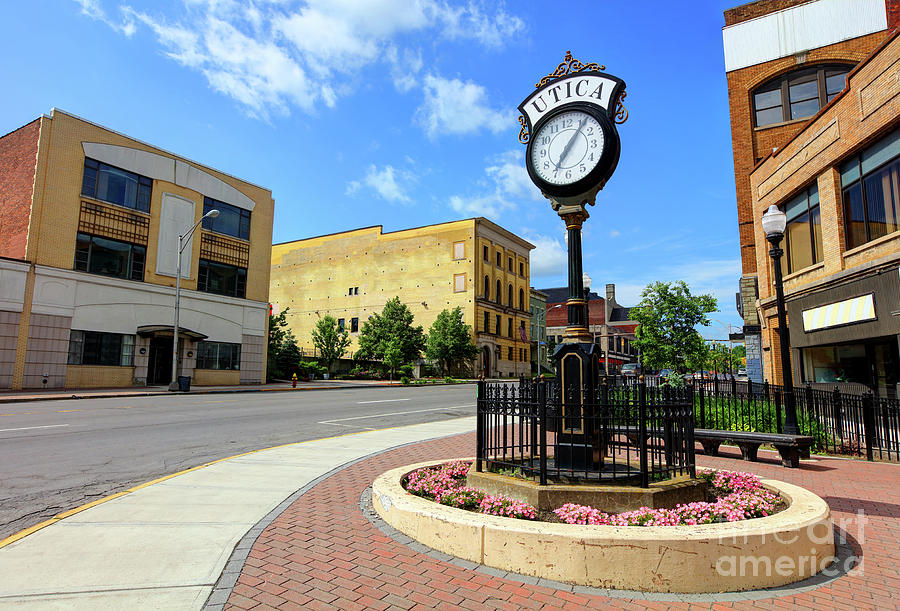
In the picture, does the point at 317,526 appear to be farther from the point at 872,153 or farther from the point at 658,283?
the point at 658,283

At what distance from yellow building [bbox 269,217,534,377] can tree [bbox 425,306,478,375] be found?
283cm

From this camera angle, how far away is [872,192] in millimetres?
13758

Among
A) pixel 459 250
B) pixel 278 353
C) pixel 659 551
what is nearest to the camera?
pixel 659 551

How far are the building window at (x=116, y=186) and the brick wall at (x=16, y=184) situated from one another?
2.24 meters

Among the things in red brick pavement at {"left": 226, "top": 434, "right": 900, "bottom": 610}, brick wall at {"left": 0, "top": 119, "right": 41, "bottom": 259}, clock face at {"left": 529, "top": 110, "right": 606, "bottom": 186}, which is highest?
brick wall at {"left": 0, "top": 119, "right": 41, "bottom": 259}

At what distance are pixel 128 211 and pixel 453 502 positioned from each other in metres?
29.6

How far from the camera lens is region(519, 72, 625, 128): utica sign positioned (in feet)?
20.6

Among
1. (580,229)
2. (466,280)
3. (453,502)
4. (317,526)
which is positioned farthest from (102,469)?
(466,280)

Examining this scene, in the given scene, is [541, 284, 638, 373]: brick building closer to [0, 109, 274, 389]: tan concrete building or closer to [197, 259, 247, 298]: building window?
[197, 259, 247, 298]: building window

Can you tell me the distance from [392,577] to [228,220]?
111 ft

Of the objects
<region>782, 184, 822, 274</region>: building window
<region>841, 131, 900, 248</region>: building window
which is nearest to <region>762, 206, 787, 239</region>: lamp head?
<region>841, 131, 900, 248</region>: building window

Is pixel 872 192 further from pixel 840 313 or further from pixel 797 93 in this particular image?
pixel 797 93

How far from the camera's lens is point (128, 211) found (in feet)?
91.3

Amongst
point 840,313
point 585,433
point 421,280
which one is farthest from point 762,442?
point 421,280
